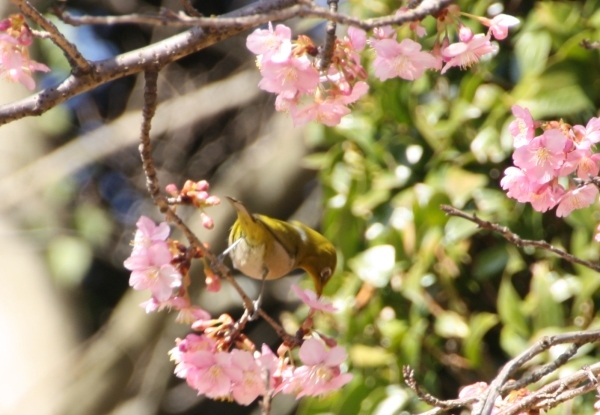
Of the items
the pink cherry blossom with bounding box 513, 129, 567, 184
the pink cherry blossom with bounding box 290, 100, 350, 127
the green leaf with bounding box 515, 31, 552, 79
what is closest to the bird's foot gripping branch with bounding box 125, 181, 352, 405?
the pink cherry blossom with bounding box 290, 100, 350, 127

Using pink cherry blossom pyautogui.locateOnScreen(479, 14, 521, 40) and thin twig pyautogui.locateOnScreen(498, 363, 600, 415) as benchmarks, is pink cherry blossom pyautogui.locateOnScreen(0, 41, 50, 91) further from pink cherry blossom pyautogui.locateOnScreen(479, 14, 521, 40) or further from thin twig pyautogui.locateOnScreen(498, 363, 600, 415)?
thin twig pyautogui.locateOnScreen(498, 363, 600, 415)

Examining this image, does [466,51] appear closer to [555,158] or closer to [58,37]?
[555,158]

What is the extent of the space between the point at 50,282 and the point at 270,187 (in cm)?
141

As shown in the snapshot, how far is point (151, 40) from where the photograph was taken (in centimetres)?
544

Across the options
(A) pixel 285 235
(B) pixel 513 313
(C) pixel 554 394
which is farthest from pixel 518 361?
(A) pixel 285 235

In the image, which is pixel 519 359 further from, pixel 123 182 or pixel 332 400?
pixel 123 182

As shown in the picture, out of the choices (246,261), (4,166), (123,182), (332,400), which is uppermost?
(246,261)

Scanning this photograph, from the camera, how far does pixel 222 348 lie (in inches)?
63.6

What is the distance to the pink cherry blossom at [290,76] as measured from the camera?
4.77ft

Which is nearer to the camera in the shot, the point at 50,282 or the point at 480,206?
the point at 480,206

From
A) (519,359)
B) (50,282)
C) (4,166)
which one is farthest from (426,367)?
(4,166)

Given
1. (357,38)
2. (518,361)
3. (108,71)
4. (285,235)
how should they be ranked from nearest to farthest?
(518,361) < (108,71) < (357,38) < (285,235)

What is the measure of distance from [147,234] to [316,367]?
0.44 metres

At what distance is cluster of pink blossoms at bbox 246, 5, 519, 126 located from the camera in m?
1.47
